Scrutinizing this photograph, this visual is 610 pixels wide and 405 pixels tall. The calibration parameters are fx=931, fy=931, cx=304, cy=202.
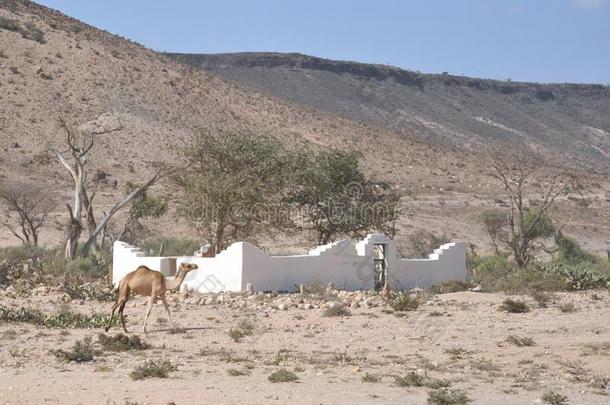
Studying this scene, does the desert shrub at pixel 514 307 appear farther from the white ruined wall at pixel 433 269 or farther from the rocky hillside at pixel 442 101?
the rocky hillside at pixel 442 101

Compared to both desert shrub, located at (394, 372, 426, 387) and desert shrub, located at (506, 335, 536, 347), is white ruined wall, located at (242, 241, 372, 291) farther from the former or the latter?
desert shrub, located at (394, 372, 426, 387)

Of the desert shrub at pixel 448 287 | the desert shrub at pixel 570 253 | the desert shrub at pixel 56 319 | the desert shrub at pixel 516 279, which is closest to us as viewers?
the desert shrub at pixel 56 319

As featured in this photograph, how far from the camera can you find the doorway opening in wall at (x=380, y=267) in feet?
85.8

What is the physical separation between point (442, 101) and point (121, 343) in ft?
349

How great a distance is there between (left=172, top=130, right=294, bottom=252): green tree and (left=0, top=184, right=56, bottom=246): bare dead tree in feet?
34.4

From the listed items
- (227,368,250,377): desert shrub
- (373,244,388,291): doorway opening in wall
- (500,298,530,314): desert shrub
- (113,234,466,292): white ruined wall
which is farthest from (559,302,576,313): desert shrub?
(227,368,250,377): desert shrub

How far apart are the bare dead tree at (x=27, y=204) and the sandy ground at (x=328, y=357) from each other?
68.3ft

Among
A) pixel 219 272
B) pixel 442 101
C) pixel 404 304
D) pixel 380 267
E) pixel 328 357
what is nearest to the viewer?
pixel 328 357

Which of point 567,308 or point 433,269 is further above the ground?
point 433,269

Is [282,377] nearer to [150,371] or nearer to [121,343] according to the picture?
[150,371]

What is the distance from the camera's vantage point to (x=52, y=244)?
45156 mm

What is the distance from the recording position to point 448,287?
83.2 ft

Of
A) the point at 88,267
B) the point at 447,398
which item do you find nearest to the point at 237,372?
the point at 447,398

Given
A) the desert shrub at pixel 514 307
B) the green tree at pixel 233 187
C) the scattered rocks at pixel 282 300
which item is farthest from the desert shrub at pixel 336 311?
the green tree at pixel 233 187
